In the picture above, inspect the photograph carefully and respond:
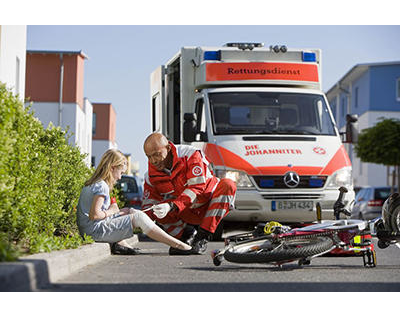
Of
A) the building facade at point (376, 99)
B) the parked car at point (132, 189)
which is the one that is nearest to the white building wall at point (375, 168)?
the building facade at point (376, 99)

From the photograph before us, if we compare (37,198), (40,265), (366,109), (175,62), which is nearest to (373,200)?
(175,62)

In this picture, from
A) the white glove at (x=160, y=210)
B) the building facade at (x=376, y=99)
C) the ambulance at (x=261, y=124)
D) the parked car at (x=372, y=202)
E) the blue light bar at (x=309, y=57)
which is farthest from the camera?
the building facade at (x=376, y=99)

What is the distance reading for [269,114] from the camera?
1316cm

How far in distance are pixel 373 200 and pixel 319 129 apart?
1535 centimetres

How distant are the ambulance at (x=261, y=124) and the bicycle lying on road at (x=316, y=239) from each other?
12.0 ft

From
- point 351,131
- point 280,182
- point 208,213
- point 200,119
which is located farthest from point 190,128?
point 208,213

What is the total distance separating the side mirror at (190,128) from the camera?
1278cm

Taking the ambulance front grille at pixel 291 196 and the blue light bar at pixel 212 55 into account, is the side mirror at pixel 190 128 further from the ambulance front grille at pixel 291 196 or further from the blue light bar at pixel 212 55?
the ambulance front grille at pixel 291 196

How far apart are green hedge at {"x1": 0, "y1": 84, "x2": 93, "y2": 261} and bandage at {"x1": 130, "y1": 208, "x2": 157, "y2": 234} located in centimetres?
59

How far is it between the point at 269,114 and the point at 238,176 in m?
1.62

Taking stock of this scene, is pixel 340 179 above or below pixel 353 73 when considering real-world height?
below

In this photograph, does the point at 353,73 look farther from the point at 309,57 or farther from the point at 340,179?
the point at 340,179
